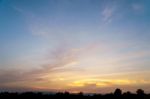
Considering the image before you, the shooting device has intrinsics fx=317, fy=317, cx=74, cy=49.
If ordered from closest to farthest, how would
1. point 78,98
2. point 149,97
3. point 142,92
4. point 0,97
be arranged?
point 0,97
point 78,98
point 149,97
point 142,92

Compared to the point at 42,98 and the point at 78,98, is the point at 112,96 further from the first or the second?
the point at 42,98

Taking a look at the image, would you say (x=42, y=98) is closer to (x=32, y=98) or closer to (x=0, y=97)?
(x=32, y=98)

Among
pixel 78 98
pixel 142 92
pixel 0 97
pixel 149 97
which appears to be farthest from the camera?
pixel 142 92

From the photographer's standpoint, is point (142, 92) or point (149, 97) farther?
point (142, 92)

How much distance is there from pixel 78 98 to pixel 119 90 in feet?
43.3

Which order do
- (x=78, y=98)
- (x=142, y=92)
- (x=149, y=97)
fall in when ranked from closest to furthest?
(x=78, y=98), (x=149, y=97), (x=142, y=92)

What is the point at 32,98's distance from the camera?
196 feet

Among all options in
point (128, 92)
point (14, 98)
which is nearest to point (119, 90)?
point (128, 92)

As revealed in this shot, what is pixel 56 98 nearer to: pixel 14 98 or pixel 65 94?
pixel 65 94

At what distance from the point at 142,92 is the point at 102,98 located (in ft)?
45.9

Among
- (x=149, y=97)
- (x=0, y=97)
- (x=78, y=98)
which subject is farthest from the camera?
(x=149, y=97)

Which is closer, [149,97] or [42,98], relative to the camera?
[42,98]

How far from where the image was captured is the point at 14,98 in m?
59.1

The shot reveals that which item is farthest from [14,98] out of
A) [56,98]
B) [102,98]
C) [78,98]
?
[102,98]
